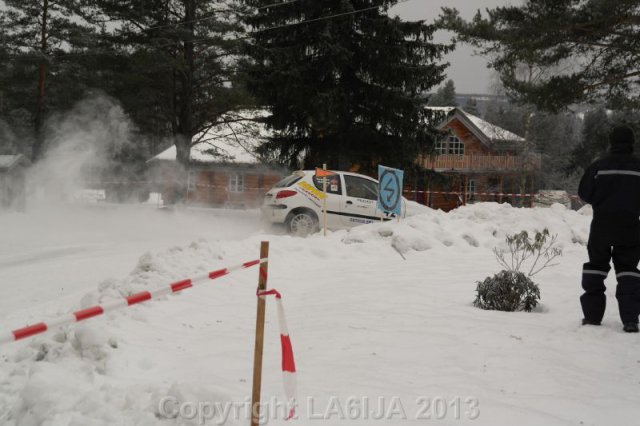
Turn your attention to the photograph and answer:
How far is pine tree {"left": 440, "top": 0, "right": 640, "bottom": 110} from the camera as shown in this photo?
11645 millimetres

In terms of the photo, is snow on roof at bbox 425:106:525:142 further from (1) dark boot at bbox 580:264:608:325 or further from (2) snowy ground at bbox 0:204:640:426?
(1) dark boot at bbox 580:264:608:325

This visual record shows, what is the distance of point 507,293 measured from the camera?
678cm

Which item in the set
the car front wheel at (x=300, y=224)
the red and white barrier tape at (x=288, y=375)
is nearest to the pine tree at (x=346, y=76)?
the car front wheel at (x=300, y=224)

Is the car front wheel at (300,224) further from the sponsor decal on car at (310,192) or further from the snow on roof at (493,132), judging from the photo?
the snow on roof at (493,132)

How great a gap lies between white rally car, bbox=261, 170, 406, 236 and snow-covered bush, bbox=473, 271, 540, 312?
6.98 meters

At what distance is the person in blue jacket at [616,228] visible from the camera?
220 inches

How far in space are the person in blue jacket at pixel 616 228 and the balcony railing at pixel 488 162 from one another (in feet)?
94.3

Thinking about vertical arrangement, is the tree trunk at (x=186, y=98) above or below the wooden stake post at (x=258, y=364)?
above

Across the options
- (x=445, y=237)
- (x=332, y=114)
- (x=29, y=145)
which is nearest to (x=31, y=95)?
(x=29, y=145)

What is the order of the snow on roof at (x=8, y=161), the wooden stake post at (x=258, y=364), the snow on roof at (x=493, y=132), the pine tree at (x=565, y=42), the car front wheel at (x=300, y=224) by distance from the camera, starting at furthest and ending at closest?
the snow on roof at (x=493, y=132) → the snow on roof at (x=8, y=161) → the car front wheel at (x=300, y=224) → the pine tree at (x=565, y=42) → the wooden stake post at (x=258, y=364)

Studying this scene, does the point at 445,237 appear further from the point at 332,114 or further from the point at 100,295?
the point at 332,114

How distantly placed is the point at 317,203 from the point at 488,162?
25.8m

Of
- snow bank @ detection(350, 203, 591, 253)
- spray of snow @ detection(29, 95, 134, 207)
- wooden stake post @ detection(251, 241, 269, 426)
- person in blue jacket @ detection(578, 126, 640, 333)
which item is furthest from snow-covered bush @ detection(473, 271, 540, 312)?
spray of snow @ detection(29, 95, 134, 207)

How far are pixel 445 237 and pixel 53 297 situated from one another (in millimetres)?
7327
